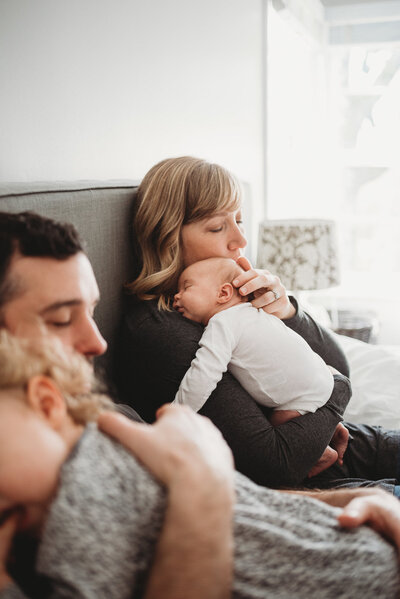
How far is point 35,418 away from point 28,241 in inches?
10.6

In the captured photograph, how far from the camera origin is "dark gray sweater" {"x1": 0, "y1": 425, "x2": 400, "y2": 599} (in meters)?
0.53

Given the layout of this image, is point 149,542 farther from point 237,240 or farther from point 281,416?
point 237,240

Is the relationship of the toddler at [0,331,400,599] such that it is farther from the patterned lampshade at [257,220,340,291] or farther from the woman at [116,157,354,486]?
the patterned lampshade at [257,220,340,291]

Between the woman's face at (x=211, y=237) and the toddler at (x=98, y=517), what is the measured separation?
787 mm

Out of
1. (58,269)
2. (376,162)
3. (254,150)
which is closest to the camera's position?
(58,269)

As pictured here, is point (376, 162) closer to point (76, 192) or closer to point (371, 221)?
point (371, 221)

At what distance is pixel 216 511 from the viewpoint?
581 mm

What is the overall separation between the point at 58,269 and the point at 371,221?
12.3 ft

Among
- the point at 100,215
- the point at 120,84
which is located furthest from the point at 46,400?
the point at 120,84

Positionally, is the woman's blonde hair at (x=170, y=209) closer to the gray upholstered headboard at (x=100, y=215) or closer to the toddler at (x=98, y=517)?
the gray upholstered headboard at (x=100, y=215)

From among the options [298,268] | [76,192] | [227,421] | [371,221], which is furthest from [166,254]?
[371,221]

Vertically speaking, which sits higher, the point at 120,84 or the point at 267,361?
the point at 120,84

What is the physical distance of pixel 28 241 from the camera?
75 centimetres

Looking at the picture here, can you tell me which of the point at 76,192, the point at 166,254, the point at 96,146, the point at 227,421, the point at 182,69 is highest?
the point at 182,69
